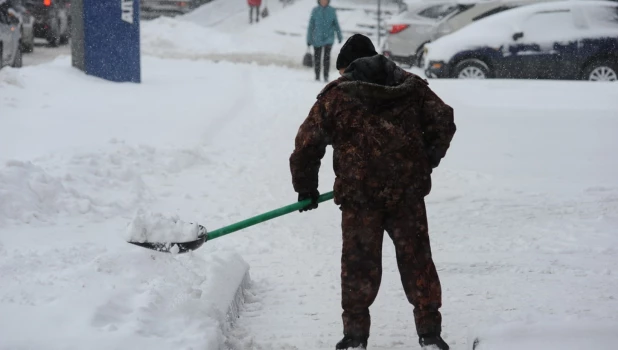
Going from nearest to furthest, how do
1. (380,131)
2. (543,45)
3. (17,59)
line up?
(380,131) → (543,45) → (17,59)

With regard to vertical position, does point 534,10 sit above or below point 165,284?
above

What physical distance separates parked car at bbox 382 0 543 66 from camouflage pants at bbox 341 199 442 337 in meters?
13.7

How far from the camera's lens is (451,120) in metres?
3.68

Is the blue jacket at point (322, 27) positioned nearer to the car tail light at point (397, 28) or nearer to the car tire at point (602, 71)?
the car tail light at point (397, 28)

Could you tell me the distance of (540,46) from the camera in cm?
1333

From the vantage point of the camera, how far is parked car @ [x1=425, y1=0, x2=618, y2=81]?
1309 cm

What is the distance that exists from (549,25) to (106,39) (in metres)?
6.43

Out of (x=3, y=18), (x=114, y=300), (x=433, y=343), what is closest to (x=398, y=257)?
(x=433, y=343)

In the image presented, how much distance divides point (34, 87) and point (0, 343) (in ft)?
26.9

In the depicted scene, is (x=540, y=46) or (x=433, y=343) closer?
(x=433, y=343)

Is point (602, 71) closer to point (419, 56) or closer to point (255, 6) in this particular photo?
point (419, 56)

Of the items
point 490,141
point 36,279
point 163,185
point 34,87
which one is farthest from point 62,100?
point 36,279

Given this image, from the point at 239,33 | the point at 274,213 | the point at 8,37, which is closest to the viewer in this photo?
the point at 274,213

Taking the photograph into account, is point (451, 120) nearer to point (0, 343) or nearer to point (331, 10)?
point (0, 343)
